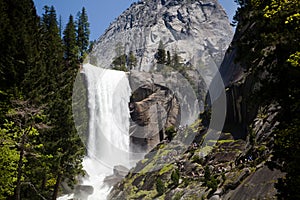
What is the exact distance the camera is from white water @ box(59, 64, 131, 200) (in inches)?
1927

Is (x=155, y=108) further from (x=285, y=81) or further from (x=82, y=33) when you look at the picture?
(x=285, y=81)

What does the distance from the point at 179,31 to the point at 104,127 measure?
380ft

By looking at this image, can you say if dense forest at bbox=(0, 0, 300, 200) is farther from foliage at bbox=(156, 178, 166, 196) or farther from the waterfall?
the waterfall

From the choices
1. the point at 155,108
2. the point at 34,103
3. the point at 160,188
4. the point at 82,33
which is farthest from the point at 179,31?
the point at 34,103

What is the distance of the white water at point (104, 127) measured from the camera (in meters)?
48.9

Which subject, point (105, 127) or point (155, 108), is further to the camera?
point (155, 108)

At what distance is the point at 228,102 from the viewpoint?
37406 millimetres

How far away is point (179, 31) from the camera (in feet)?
522

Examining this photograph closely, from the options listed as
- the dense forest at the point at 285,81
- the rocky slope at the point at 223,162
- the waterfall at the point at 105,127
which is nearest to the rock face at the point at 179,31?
the waterfall at the point at 105,127

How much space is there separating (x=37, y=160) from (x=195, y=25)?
5866 inches

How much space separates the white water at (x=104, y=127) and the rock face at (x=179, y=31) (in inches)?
2802

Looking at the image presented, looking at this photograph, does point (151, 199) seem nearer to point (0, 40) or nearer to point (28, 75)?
point (28, 75)

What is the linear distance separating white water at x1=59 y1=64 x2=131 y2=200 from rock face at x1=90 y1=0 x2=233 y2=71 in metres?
71.2

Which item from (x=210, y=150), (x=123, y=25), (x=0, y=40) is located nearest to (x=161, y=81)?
(x=210, y=150)
